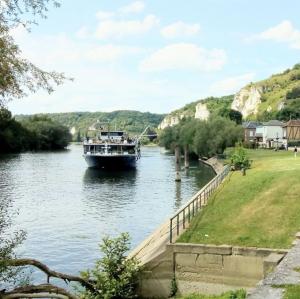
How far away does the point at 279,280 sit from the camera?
11258mm

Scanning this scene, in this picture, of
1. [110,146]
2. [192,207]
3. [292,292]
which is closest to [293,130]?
[110,146]

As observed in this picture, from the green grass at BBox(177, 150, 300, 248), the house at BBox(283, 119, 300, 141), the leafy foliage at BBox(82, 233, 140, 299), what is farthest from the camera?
the house at BBox(283, 119, 300, 141)

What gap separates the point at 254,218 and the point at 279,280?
887cm

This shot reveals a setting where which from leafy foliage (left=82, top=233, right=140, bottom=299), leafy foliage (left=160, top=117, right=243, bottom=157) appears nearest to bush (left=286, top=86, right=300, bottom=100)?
leafy foliage (left=160, top=117, right=243, bottom=157)

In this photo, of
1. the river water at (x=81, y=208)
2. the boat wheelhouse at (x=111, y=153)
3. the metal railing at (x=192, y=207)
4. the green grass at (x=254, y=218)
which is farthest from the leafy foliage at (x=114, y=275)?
the boat wheelhouse at (x=111, y=153)

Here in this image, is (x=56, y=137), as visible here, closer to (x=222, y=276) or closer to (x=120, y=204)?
(x=120, y=204)

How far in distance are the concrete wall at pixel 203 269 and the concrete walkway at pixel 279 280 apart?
2506 millimetres

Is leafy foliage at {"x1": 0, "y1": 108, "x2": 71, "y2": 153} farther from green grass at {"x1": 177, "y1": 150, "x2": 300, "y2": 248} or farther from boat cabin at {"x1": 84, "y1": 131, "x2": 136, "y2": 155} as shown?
green grass at {"x1": 177, "y1": 150, "x2": 300, "y2": 248}

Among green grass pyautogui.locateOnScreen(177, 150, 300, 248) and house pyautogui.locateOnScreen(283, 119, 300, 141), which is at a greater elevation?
house pyautogui.locateOnScreen(283, 119, 300, 141)

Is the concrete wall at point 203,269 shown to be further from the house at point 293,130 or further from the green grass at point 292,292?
the house at point 293,130

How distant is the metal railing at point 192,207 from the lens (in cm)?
2043

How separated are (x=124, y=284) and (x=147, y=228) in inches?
630

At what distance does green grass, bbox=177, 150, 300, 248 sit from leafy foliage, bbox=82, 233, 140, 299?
2453 millimetres

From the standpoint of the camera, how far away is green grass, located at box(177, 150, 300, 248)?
17.9 m
